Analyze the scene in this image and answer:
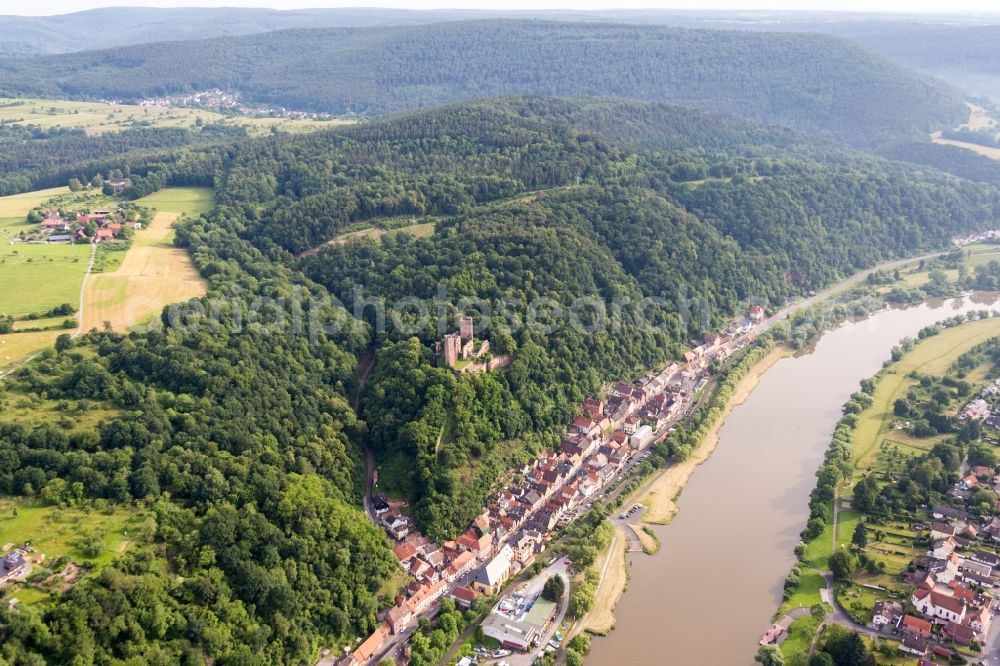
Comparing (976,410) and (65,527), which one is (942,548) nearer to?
(976,410)

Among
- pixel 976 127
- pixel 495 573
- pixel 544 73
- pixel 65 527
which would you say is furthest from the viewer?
pixel 544 73

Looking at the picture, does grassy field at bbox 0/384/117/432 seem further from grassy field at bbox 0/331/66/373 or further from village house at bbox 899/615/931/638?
village house at bbox 899/615/931/638

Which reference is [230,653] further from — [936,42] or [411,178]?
[936,42]

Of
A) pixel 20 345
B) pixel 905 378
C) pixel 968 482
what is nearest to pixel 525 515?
pixel 968 482

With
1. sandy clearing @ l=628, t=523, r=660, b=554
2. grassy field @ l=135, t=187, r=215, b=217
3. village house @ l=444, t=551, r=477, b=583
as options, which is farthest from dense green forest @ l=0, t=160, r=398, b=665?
grassy field @ l=135, t=187, r=215, b=217

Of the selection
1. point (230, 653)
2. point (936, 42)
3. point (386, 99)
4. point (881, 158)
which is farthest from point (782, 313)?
point (936, 42)
